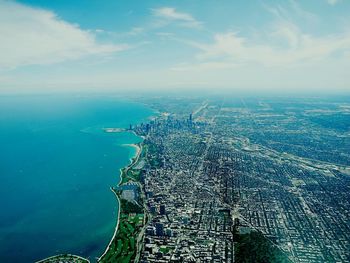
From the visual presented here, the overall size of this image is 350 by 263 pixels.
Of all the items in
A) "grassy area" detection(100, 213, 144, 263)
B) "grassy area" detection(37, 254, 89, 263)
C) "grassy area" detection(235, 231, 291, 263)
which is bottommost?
"grassy area" detection(37, 254, 89, 263)

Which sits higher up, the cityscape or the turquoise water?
the cityscape

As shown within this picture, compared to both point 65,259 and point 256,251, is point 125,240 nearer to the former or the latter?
point 65,259

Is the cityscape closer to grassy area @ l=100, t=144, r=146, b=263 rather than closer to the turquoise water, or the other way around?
grassy area @ l=100, t=144, r=146, b=263

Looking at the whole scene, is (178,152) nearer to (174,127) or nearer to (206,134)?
(206,134)

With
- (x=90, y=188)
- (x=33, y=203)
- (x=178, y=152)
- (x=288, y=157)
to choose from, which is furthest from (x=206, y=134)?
(x=33, y=203)

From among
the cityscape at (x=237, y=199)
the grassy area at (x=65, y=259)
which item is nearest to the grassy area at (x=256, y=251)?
the cityscape at (x=237, y=199)

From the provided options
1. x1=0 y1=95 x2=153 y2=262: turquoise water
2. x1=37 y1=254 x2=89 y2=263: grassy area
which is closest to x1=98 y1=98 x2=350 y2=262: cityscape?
x1=37 y1=254 x2=89 y2=263: grassy area
